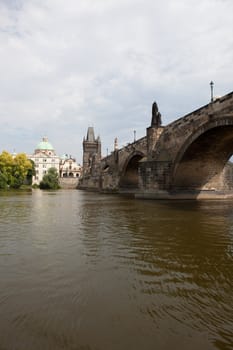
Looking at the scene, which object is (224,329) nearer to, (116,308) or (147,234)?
(116,308)

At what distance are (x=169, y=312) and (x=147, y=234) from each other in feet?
14.1

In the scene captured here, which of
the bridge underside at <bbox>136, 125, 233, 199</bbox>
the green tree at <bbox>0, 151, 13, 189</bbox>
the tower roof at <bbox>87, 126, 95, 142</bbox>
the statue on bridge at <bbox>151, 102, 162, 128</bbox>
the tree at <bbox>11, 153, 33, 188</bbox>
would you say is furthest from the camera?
the tower roof at <bbox>87, 126, 95, 142</bbox>

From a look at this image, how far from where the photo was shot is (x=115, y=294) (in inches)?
126

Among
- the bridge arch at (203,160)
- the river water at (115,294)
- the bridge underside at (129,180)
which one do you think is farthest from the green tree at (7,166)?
the river water at (115,294)

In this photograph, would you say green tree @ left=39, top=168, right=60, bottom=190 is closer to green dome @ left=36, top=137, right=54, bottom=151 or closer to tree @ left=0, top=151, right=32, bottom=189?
tree @ left=0, top=151, right=32, bottom=189

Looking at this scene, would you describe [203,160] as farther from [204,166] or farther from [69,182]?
[69,182]

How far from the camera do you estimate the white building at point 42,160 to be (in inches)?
3701

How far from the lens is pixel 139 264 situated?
14.6 ft

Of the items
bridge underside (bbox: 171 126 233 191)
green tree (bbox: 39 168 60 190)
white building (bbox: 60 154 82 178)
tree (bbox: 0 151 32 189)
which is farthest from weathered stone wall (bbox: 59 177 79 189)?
bridge underside (bbox: 171 126 233 191)

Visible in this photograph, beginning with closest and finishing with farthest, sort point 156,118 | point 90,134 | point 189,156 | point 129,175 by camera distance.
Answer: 1. point 189,156
2. point 156,118
3. point 129,175
4. point 90,134

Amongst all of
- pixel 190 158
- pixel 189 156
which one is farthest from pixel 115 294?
pixel 190 158

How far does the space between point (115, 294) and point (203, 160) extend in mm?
19803

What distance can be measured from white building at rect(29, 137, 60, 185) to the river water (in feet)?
299

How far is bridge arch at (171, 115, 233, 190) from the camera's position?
60.3 ft
